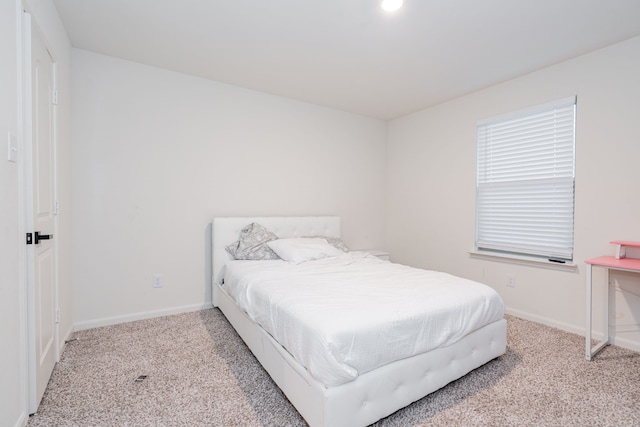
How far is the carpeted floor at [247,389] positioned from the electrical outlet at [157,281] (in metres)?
0.54

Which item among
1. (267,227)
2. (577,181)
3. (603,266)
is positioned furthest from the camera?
(267,227)

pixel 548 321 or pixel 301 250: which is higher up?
pixel 301 250

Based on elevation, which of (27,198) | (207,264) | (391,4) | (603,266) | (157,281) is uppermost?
(391,4)

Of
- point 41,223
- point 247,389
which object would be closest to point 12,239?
point 41,223

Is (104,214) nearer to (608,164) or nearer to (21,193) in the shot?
(21,193)

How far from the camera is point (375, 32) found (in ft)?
7.55

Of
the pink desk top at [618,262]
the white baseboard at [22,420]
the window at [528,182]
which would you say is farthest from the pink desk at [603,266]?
the white baseboard at [22,420]

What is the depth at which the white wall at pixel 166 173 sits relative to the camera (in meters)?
2.68

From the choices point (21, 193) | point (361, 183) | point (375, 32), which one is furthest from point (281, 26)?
point (361, 183)

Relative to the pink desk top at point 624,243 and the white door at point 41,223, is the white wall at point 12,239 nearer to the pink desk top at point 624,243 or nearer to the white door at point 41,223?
the white door at point 41,223

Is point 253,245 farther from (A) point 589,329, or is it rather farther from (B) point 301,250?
(A) point 589,329

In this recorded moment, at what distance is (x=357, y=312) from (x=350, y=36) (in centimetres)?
209

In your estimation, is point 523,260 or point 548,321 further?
point 523,260

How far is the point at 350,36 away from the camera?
7.73 feet
